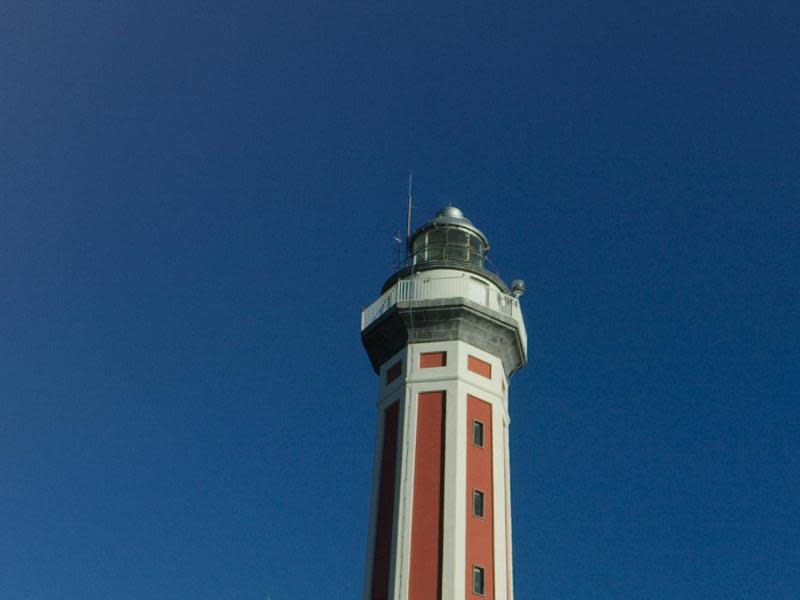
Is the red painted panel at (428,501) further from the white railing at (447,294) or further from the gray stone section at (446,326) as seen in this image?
the white railing at (447,294)

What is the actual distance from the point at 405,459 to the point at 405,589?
4.22m

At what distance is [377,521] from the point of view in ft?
107

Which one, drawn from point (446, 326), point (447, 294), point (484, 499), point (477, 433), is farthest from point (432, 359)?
point (484, 499)

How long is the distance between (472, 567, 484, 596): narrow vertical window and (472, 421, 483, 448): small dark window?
4.25m

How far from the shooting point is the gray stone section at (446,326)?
3531 cm

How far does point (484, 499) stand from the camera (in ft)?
106

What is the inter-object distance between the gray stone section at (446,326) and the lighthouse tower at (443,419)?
0.03 metres

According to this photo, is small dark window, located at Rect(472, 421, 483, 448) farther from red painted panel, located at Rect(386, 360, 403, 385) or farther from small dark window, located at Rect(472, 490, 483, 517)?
red painted panel, located at Rect(386, 360, 403, 385)

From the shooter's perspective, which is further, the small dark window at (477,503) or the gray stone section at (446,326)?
the gray stone section at (446,326)

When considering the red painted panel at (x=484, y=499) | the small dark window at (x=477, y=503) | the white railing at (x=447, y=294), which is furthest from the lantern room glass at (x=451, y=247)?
the small dark window at (x=477, y=503)

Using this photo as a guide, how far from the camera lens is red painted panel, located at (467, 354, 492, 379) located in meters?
35.0

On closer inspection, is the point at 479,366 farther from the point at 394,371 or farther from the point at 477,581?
the point at 477,581

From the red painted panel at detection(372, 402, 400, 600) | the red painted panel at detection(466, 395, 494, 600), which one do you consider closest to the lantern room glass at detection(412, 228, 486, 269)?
the red painted panel at detection(466, 395, 494, 600)

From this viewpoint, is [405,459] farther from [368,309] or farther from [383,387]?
[368,309]
